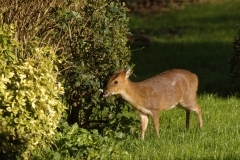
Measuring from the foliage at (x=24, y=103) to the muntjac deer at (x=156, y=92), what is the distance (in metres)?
1.32

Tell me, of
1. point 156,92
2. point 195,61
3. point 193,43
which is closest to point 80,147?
point 156,92

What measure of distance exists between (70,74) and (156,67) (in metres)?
6.96

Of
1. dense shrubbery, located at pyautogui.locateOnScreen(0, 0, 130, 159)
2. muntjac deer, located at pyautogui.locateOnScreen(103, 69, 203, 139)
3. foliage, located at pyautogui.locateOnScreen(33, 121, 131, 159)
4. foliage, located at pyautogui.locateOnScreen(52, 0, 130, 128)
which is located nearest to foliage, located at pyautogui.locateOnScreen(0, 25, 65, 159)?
dense shrubbery, located at pyautogui.locateOnScreen(0, 0, 130, 159)

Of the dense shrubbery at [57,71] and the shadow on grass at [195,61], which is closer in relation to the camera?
the dense shrubbery at [57,71]

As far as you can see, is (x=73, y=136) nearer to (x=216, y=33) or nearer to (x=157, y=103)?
(x=157, y=103)

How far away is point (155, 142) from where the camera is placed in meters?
8.30

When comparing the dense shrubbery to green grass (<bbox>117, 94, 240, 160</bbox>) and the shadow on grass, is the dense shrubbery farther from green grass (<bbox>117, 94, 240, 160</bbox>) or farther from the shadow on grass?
the shadow on grass

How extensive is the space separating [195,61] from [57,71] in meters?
8.36

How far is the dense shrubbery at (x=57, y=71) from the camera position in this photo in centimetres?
708

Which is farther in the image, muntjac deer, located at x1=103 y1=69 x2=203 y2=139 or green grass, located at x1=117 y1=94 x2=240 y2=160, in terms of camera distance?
muntjac deer, located at x1=103 y1=69 x2=203 y2=139

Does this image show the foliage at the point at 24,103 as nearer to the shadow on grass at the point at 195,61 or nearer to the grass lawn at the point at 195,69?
the grass lawn at the point at 195,69

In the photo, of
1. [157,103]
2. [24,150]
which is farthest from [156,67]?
[24,150]

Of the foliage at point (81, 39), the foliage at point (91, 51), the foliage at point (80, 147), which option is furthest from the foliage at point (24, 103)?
the foliage at point (91, 51)

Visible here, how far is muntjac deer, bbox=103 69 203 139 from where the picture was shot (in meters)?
8.67
